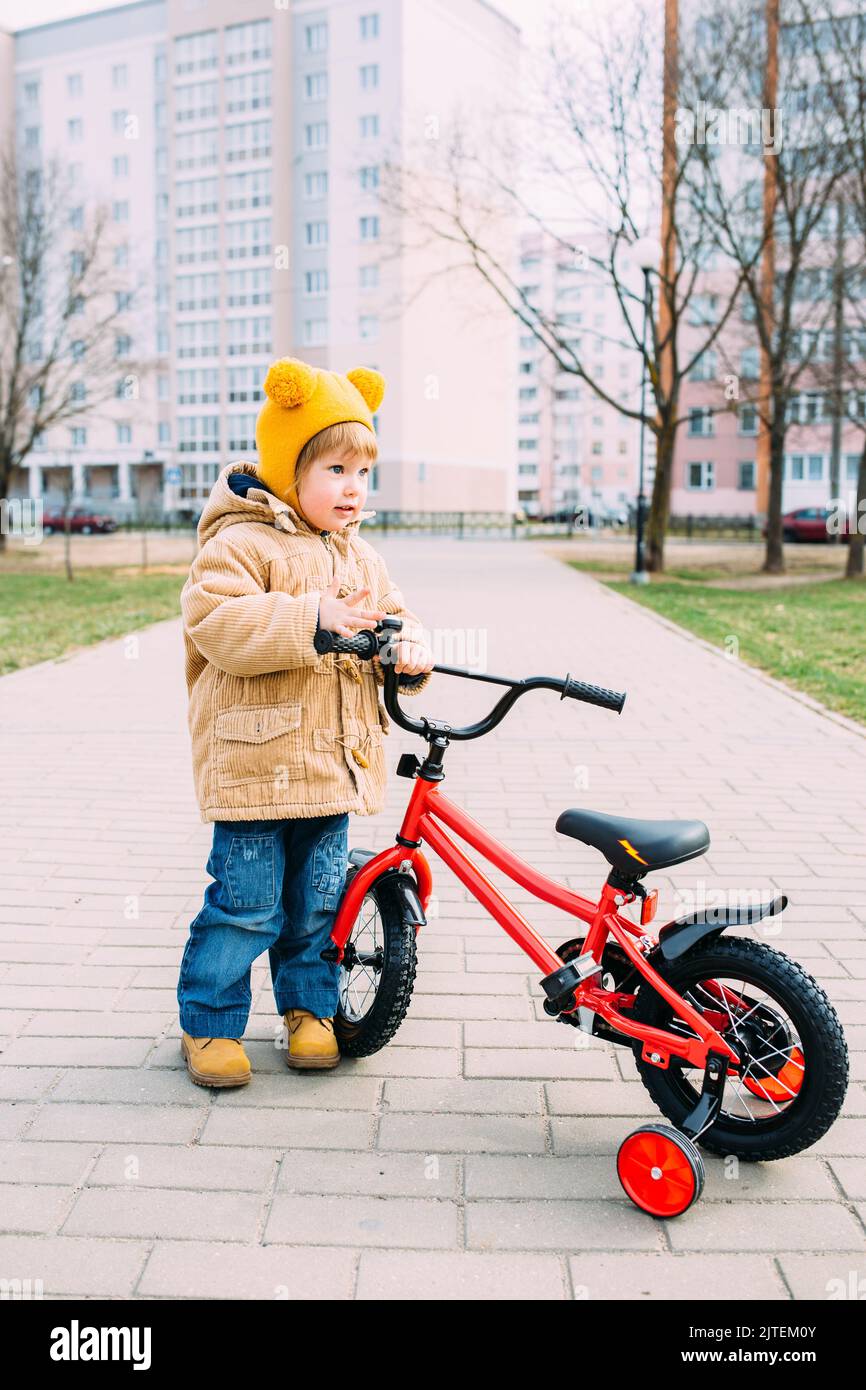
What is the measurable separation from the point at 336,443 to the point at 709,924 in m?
1.36

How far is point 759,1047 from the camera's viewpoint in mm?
2762

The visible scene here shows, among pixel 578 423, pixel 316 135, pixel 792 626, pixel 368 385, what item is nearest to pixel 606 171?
pixel 792 626

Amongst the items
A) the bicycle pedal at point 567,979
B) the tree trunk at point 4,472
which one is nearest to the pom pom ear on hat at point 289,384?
the bicycle pedal at point 567,979

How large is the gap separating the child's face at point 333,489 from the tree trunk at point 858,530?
63.6 ft

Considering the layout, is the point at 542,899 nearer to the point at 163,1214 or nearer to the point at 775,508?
the point at 163,1214

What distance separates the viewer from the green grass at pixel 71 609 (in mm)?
12156

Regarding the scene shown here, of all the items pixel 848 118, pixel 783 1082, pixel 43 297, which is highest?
pixel 848 118

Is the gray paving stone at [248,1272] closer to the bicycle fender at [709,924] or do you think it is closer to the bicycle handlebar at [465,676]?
the bicycle fender at [709,924]

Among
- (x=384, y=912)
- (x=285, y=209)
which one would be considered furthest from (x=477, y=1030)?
(x=285, y=209)

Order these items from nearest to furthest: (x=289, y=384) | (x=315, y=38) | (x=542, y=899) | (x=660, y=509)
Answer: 1. (x=289, y=384)
2. (x=542, y=899)
3. (x=660, y=509)
4. (x=315, y=38)

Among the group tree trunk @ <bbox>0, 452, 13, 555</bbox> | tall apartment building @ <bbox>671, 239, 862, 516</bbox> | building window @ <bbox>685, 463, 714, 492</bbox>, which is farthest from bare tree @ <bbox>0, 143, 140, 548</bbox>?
building window @ <bbox>685, 463, 714, 492</bbox>

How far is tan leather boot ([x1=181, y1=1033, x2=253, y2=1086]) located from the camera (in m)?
3.10
